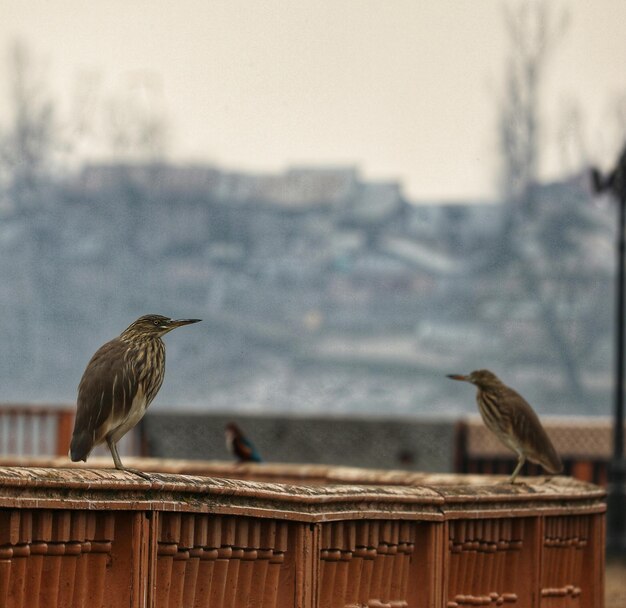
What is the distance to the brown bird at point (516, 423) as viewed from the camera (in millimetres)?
8367

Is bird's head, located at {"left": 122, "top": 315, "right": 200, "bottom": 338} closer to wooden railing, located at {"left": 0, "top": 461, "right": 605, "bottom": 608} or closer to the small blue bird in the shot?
wooden railing, located at {"left": 0, "top": 461, "right": 605, "bottom": 608}

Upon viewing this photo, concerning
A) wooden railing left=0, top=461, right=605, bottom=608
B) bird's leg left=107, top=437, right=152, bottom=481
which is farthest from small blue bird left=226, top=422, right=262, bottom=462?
bird's leg left=107, top=437, right=152, bottom=481

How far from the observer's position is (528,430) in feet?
27.5

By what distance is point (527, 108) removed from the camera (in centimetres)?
5894

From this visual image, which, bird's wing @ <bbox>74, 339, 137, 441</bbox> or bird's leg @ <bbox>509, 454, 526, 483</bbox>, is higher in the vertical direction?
bird's wing @ <bbox>74, 339, 137, 441</bbox>

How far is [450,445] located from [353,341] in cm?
3808

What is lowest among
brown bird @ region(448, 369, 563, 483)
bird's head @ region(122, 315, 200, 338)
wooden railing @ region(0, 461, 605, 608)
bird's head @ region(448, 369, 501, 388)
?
wooden railing @ region(0, 461, 605, 608)

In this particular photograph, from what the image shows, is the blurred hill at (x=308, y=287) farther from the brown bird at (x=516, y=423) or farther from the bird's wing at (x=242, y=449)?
the brown bird at (x=516, y=423)

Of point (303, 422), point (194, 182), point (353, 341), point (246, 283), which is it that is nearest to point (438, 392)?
point (353, 341)

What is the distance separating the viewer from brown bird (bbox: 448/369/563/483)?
8.37 metres

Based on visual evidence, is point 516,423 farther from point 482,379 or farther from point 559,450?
point 559,450

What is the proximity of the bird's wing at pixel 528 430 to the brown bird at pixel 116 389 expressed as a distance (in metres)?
2.73

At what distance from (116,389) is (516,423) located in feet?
10.2

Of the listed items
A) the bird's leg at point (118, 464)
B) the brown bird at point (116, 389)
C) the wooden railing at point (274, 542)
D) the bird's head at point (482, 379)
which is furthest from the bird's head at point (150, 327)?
the bird's head at point (482, 379)
